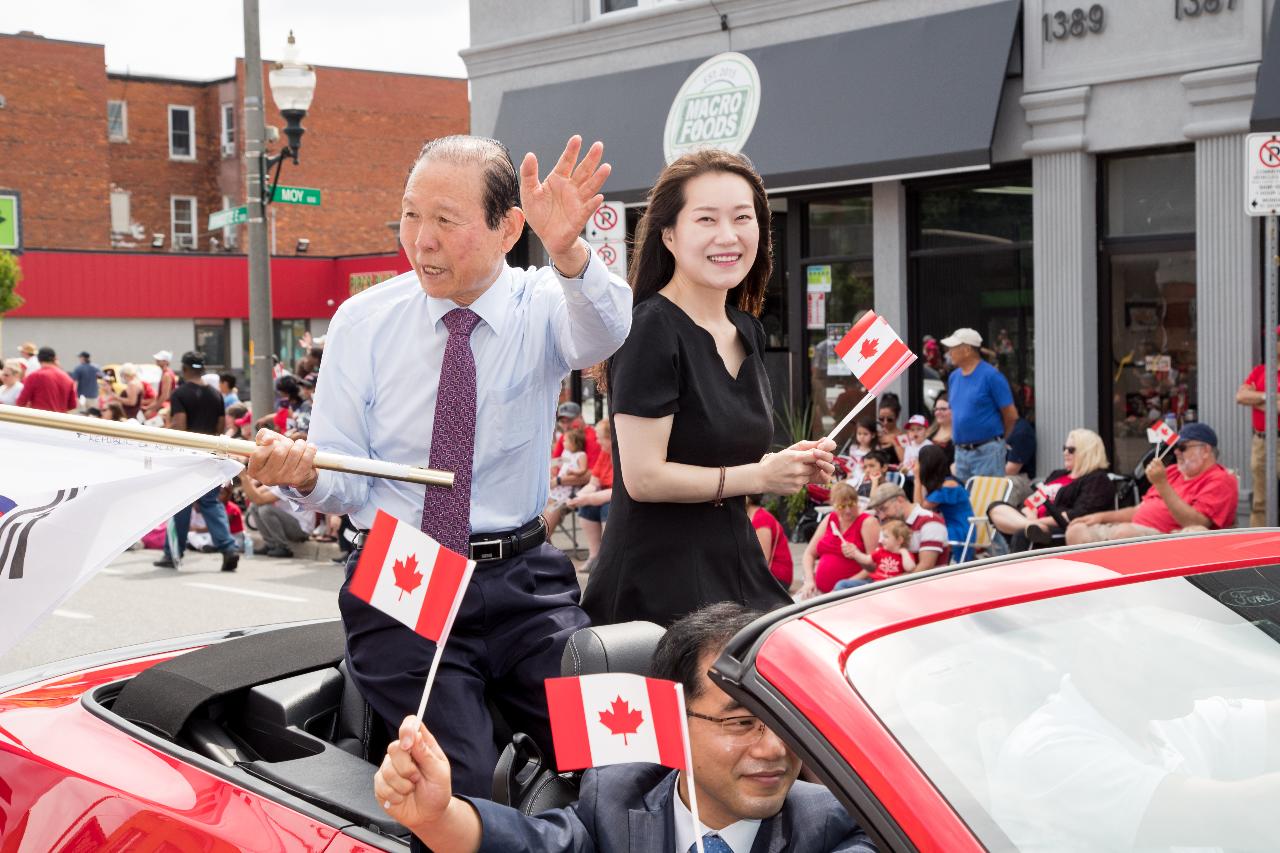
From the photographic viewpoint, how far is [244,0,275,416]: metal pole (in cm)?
1484

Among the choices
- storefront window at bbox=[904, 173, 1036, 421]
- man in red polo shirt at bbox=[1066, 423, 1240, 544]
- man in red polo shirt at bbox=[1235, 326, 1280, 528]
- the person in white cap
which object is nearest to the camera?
man in red polo shirt at bbox=[1066, 423, 1240, 544]

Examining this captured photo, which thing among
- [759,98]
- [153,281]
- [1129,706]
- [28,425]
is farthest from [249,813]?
[153,281]

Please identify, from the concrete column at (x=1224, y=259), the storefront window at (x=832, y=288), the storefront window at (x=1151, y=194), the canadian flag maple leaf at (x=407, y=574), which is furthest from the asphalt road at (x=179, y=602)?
the canadian flag maple leaf at (x=407, y=574)

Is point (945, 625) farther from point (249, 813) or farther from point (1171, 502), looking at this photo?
point (1171, 502)

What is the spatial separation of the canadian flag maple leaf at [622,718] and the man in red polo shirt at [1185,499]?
748 centimetres

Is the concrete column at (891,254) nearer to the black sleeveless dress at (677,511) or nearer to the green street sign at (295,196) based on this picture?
the green street sign at (295,196)

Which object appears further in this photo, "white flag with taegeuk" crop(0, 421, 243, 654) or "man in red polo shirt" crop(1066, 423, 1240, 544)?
"man in red polo shirt" crop(1066, 423, 1240, 544)

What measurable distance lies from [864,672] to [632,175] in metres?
13.7

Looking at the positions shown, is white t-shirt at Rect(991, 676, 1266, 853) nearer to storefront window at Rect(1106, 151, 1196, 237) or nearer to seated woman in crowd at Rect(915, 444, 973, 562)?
seated woman in crowd at Rect(915, 444, 973, 562)

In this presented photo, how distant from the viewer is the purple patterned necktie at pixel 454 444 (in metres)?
3.08

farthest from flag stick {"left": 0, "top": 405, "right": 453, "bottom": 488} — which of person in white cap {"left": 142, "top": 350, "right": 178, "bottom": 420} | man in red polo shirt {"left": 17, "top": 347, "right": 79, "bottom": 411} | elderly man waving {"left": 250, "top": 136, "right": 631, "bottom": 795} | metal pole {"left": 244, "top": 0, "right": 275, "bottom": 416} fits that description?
person in white cap {"left": 142, "top": 350, "right": 178, "bottom": 420}

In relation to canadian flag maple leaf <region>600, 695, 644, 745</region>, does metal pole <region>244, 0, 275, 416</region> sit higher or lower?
higher

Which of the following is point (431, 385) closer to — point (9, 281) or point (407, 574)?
point (407, 574)

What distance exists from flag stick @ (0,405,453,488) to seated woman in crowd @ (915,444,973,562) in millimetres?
8211
